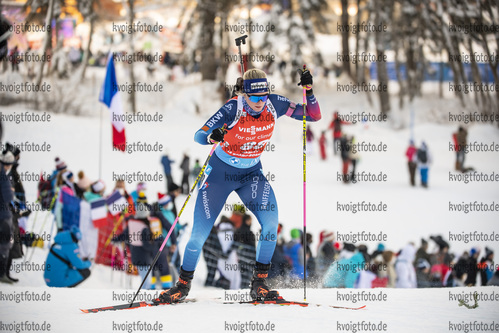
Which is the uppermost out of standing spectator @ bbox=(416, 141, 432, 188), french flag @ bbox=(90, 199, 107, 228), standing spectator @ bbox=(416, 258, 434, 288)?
standing spectator @ bbox=(416, 141, 432, 188)

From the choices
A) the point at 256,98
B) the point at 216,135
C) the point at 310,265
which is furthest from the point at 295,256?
the point at 216,135

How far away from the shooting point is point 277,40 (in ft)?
111

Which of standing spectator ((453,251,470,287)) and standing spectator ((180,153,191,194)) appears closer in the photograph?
standing spectator ((453,251,470,287))

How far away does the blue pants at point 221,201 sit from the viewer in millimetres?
5738

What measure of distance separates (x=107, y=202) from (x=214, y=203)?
486cm

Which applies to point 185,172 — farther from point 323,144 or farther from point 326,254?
point 326,254

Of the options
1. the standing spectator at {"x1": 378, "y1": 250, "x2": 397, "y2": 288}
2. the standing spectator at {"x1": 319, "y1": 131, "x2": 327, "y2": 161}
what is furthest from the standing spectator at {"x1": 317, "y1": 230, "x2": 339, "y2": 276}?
the standing spectator at {"x1": 319, "y1": 131, "x2": 327, "y2": 161}

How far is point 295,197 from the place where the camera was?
57.4 ft

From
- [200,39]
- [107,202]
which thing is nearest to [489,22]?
[200,39]

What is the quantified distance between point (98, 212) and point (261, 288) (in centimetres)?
485

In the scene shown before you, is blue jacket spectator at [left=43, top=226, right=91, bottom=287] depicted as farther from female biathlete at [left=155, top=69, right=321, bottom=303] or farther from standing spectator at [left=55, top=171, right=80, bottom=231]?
female biathlete at [left=155, top=69, right=321, bottom=303]

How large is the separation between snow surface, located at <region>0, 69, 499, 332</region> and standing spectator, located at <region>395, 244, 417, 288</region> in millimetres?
2962

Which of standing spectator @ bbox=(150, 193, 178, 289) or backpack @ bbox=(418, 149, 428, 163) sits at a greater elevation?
backpack @ bbox=(418, 149, 428, 163)

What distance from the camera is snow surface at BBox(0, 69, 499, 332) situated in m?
5.10
